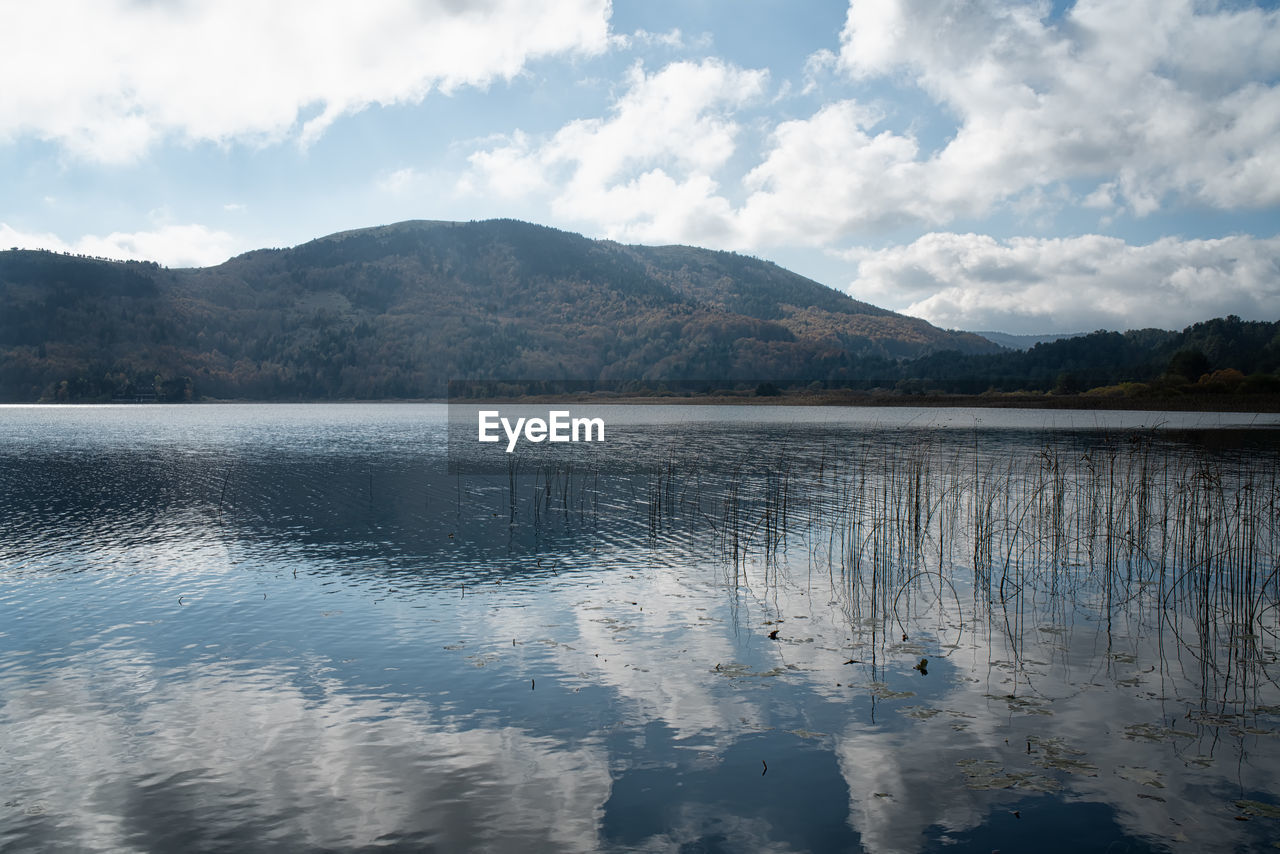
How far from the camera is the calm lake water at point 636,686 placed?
8.00 m

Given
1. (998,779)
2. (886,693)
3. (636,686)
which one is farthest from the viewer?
(636,686)

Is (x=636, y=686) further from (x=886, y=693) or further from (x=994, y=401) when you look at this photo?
(x=994, y=401)

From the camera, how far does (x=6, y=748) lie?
31.1 ft

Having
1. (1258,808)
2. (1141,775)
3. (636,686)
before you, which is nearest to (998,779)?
(1141,775)

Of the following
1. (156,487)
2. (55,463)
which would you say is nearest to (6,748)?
(156,487)

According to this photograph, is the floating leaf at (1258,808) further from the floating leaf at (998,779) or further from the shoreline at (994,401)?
the shoreline at (994,401)

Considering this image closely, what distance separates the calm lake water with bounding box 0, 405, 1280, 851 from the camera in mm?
7996

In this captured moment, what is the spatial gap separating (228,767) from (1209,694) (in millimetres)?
12803

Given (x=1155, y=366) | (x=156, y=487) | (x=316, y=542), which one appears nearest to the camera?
(x=316, y=542)

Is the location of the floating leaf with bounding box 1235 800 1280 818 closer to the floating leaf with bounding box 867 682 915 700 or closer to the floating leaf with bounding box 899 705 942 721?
the floating leaf with bounding box 899 705 942 721

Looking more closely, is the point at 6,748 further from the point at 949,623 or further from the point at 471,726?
the point at 949,623

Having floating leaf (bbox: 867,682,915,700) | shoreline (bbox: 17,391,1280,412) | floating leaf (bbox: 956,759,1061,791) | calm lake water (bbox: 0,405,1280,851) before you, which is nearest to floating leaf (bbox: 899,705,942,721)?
calm lake water (bbox: 0,405,1280,851)

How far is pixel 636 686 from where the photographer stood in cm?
1164

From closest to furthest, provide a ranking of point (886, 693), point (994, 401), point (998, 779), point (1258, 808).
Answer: point (1258, 808), point (998, 779), point (886, 693), point (994, 401)
